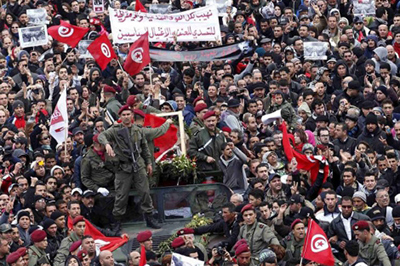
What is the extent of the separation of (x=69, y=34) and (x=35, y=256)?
10.9m

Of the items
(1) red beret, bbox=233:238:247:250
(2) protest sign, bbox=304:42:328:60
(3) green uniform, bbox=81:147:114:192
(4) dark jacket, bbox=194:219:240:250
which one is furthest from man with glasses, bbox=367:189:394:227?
(2) protest sign, bbox=304:42:328:60

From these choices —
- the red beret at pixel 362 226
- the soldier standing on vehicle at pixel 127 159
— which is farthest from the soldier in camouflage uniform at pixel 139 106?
the red beret at pixel 362 226

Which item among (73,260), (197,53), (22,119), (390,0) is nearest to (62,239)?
(73,260)

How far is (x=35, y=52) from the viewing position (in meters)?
39.7

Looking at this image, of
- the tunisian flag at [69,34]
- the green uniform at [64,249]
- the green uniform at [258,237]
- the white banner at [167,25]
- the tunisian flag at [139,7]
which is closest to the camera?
the green uniform at [258,237]

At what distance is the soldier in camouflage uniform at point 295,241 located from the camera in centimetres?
2762

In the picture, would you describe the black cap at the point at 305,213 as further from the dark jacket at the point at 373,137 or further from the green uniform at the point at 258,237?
the dark jacket at the point at 373,137

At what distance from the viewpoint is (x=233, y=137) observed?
31625 millimetres

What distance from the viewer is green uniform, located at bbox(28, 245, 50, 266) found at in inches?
1100

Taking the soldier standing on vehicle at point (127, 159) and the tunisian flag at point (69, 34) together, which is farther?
the tunisian flag at point (69, 34)

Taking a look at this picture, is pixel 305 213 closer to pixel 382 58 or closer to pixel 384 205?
pixel 384 205

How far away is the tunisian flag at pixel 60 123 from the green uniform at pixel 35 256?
17.0 ft

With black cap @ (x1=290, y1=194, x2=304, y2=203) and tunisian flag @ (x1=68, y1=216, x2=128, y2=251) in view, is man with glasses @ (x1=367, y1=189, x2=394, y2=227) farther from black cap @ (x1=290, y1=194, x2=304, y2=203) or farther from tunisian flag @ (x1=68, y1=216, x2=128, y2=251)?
tunisian flag @ (x1=68, y1=216, x2=128, y2=251)

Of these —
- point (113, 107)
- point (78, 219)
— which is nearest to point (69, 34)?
point (113, 107)
